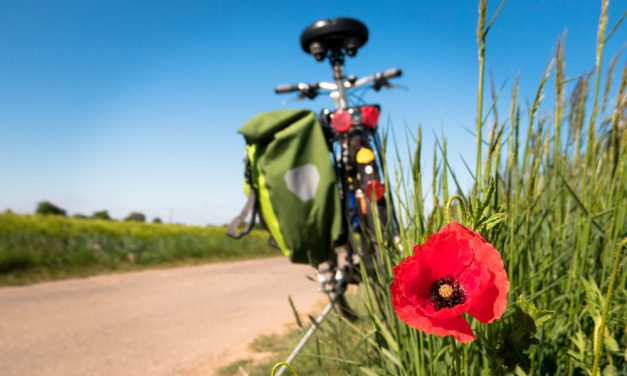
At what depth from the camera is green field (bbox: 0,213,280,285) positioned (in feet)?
A: 18.5

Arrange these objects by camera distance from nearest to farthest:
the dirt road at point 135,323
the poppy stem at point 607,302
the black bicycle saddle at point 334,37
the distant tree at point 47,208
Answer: the poppy stem at point 607,302 < the dirt road at point 135,323 < the black bicycle saddle at point 334,37 < the distant tree at point 47,208

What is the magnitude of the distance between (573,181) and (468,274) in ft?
3.84

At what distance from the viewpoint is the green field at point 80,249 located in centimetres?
564

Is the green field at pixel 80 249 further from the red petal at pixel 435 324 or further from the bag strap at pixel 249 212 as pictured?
the red petal at pixel 435 324

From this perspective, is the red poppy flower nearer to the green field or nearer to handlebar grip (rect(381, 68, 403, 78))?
handlebar grip (rect(381, 68, 403, 78))

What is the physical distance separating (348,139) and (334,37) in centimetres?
78

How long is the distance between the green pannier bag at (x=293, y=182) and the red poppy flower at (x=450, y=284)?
1552mm

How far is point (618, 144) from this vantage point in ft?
3.26

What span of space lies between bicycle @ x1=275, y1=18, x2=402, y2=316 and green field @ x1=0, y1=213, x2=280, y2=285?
4.64 meters

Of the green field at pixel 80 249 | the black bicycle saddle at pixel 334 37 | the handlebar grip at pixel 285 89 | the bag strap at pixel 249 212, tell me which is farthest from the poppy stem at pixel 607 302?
the green field at pixel 80 249

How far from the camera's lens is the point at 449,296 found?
0.55 meters

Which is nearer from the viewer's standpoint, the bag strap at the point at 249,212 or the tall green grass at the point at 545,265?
the tall green grass at the point at 545,265

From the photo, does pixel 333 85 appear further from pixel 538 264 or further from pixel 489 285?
pixel 489 285

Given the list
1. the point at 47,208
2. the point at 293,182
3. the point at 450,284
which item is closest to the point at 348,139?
the point at 293,182
